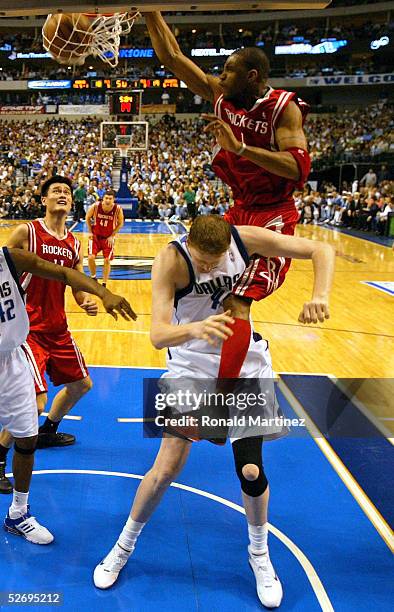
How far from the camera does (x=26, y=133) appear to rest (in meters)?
32.5

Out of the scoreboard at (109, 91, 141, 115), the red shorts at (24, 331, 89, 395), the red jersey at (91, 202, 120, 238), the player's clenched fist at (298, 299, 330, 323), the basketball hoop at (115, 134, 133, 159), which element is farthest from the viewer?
the basketball hoop at (115, 134, 133, 159)

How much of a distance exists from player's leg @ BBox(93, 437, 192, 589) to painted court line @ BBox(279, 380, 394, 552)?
1.27m

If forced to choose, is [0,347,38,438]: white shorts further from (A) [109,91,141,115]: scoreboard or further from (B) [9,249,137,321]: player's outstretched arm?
(A) [109,91,141,115]: scoreboard

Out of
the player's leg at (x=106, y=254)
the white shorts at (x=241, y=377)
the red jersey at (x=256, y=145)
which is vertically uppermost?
the red jersey at (x=256, y=145)

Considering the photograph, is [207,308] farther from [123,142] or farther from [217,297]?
[123,142]

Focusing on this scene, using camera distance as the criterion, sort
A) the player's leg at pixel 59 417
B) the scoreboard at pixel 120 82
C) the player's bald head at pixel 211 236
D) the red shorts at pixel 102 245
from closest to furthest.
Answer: the player's bald head at pixel 211 236 → the player's leg at pixel 59 417 → the red shorts at pixel 102 245 → the scoreboard at pixel 120 82

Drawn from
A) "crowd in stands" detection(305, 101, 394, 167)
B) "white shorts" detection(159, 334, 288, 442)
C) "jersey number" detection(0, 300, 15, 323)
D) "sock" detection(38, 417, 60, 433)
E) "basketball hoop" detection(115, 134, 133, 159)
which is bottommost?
"sock" detection(38, 417, 60, 433)

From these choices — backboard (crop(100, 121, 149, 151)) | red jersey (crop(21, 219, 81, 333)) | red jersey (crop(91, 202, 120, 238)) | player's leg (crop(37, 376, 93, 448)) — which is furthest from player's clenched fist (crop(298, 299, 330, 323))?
backboard (crop(100, 121, 149, 151))

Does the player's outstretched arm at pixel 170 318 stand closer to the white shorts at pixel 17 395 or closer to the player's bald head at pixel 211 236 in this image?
the player's bald head at pixel 211 236

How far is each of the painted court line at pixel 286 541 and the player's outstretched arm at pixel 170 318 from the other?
1.28m

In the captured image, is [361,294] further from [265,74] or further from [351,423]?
[265,74]

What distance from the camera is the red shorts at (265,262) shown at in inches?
111

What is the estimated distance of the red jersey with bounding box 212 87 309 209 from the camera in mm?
2707
